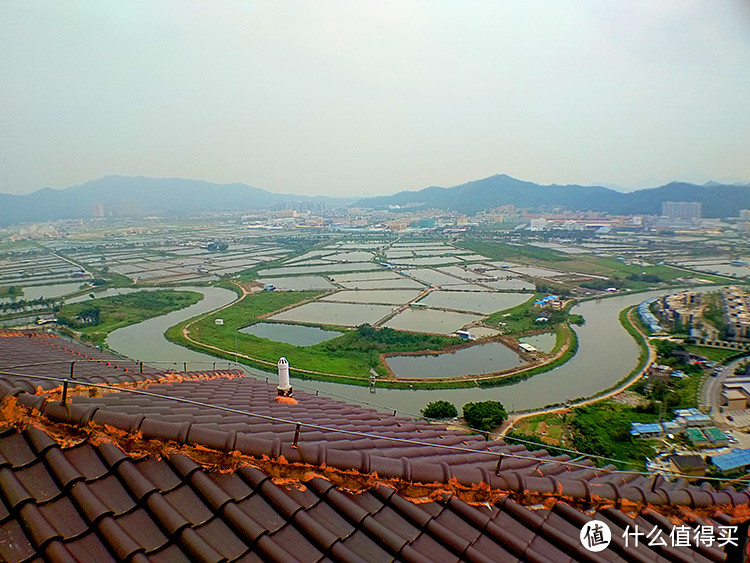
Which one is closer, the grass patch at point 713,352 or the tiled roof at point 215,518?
the tiled roof at point 215,518

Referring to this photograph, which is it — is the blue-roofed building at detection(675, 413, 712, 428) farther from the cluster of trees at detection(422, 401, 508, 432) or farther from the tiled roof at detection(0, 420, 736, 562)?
the tiled roof at detection(0, 420, 736, 562)

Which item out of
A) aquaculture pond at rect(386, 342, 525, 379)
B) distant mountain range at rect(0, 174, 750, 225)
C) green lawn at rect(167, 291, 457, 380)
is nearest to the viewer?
aquaculture pond at rect(386, 342, 525, 379)

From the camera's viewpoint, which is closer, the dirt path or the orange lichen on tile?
the orange lichen on tile

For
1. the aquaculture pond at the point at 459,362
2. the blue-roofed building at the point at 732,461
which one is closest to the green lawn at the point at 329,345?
the aquaculture pond at the point at 459,362

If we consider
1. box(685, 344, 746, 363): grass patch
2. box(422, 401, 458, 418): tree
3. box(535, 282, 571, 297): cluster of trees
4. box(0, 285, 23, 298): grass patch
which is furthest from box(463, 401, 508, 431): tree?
box(0, 285, 23, 298): grass patch

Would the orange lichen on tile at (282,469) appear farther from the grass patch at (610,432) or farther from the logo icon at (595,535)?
the grass patch at (610,432)
